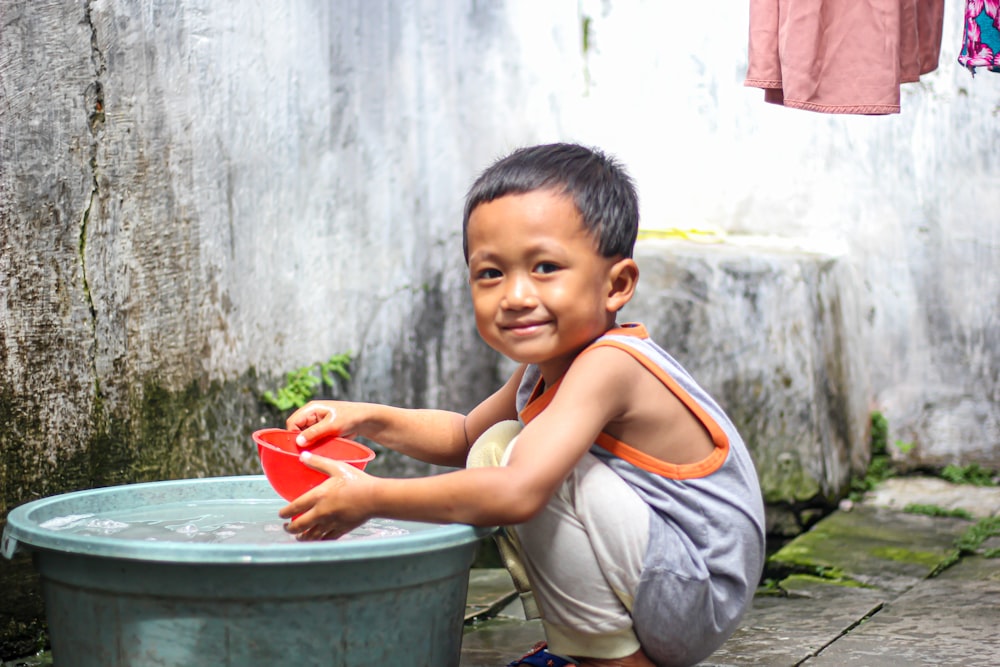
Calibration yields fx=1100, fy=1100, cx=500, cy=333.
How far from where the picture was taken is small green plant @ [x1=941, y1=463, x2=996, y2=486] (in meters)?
4.21

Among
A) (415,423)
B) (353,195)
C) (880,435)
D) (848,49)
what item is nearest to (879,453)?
(880,435)

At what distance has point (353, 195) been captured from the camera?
11.0ft

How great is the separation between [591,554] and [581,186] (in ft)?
2.15

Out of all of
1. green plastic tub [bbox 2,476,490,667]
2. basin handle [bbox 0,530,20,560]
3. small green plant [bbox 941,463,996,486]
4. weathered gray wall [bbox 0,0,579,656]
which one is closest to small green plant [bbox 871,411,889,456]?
small green plant [bbox 941,463,996,486]

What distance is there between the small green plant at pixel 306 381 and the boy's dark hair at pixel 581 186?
1171 mm

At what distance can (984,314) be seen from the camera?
423 centimetres

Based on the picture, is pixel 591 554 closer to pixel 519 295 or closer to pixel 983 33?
pixel 519 295

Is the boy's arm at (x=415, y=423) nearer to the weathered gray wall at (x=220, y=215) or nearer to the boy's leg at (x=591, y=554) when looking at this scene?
the boy's leg at (x=591, y=554)

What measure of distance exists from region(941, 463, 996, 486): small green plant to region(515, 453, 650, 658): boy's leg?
8.90 ft

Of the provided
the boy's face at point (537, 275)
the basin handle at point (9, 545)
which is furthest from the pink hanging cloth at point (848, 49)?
the basin handle at point (9, 545)

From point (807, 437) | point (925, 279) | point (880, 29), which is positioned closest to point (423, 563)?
point (880, 29)

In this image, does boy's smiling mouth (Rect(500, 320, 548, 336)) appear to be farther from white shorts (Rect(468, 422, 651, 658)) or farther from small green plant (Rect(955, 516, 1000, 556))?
small green plant (Rect(955, 516, 1000, 556))

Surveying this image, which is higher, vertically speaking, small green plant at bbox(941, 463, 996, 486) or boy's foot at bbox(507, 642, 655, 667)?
boy's foot at bbox(507, 642, 655, 667)

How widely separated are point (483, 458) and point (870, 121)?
9.61ft
